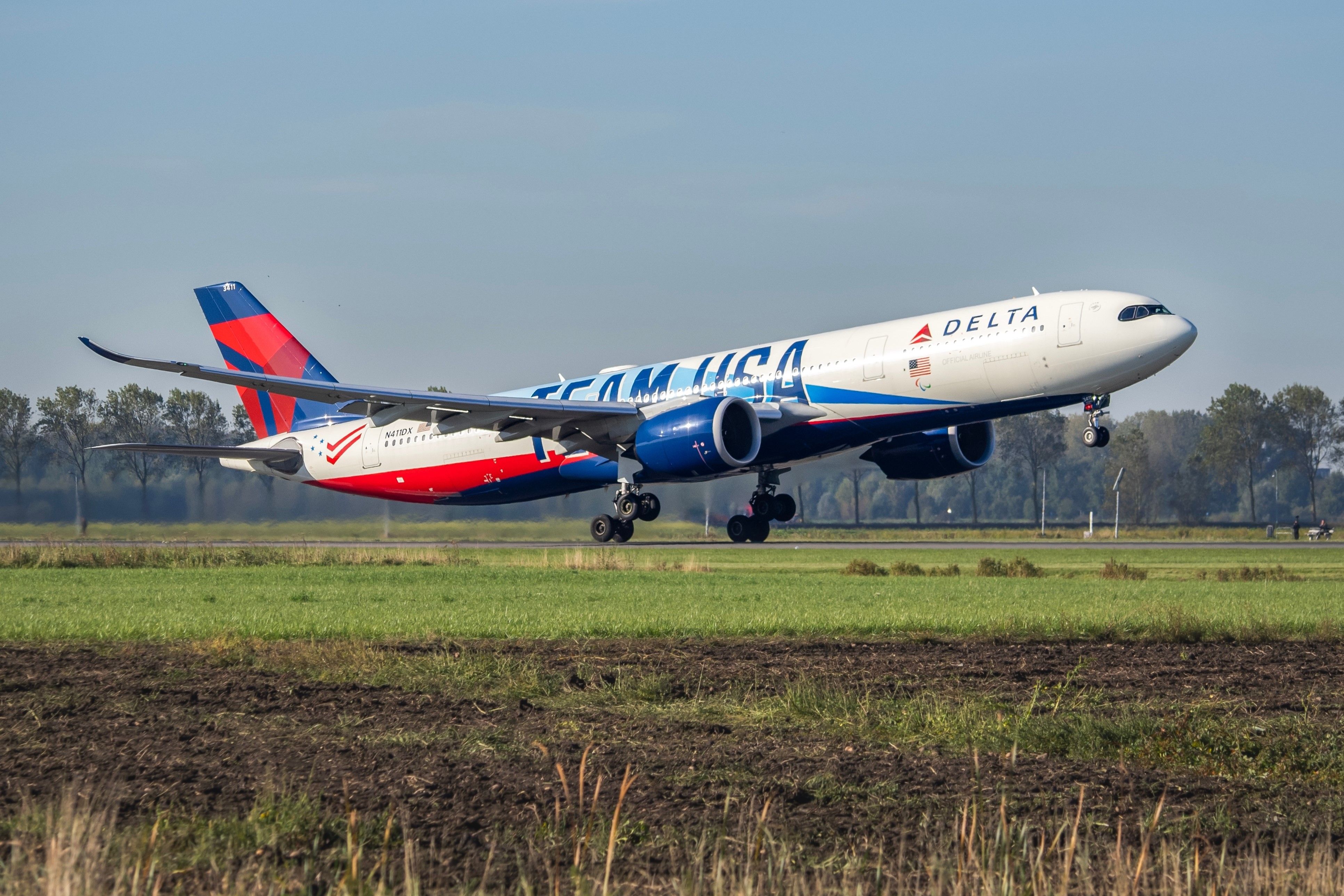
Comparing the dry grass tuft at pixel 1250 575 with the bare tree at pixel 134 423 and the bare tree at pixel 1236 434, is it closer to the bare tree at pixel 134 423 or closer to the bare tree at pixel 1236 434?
the bare tree at pixel 134 423

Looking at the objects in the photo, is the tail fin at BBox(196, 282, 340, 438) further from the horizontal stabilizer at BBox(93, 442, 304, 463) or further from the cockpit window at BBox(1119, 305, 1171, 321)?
the cockpit window at BBox(1119, 305, 1171, 321)

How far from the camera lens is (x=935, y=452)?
35.0 meters

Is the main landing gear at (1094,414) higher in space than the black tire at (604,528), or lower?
higher

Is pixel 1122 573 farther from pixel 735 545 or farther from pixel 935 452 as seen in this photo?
pixel 735 545

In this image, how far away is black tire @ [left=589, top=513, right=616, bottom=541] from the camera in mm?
37812

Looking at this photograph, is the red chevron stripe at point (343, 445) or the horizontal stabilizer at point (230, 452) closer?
the horizontal stabilizer at point (230, 452)

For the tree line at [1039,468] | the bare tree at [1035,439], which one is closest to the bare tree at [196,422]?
the tree line at [1039,468]

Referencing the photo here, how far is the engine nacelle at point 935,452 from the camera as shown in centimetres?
3488

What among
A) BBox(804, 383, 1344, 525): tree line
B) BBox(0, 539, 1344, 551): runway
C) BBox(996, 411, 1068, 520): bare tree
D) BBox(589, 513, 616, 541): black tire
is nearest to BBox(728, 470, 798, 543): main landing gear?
BBox(0, 539, 1344, 551): runway

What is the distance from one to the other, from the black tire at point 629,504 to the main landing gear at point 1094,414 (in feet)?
38.8

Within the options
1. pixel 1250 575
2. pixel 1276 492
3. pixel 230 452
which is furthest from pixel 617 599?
pixel 1276 492

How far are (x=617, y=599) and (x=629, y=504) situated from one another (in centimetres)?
1370

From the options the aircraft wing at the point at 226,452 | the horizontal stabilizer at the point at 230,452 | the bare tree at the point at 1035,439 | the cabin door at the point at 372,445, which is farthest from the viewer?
the bare tree at the point at 1035,439

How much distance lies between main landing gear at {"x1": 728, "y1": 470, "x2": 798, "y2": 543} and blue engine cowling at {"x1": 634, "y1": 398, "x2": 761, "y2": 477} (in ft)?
16.0
